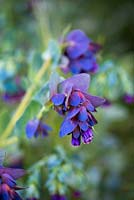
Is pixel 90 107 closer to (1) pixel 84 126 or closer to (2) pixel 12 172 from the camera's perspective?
(1) pixel 84 126

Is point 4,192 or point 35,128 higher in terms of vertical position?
point 35,128

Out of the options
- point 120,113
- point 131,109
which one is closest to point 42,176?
point 120,113

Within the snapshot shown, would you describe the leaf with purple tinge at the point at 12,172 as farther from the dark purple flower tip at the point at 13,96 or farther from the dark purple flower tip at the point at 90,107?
the dark purple flower tip at the point at 13,96

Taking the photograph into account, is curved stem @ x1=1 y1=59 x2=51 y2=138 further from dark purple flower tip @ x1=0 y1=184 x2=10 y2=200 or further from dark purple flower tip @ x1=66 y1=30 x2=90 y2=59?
dark purple flower tip @ x1=0 y1=184 x2=10 y2=200

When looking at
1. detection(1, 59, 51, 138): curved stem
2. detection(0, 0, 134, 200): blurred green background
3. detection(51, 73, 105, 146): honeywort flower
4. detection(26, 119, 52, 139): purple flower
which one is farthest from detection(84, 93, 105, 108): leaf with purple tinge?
detection(0, 0, 134, 200): blurred green background

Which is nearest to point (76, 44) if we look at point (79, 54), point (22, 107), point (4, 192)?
point (79, 54)

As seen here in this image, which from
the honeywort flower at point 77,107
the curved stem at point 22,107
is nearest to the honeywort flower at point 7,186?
the honeywort flower at point 77,107
